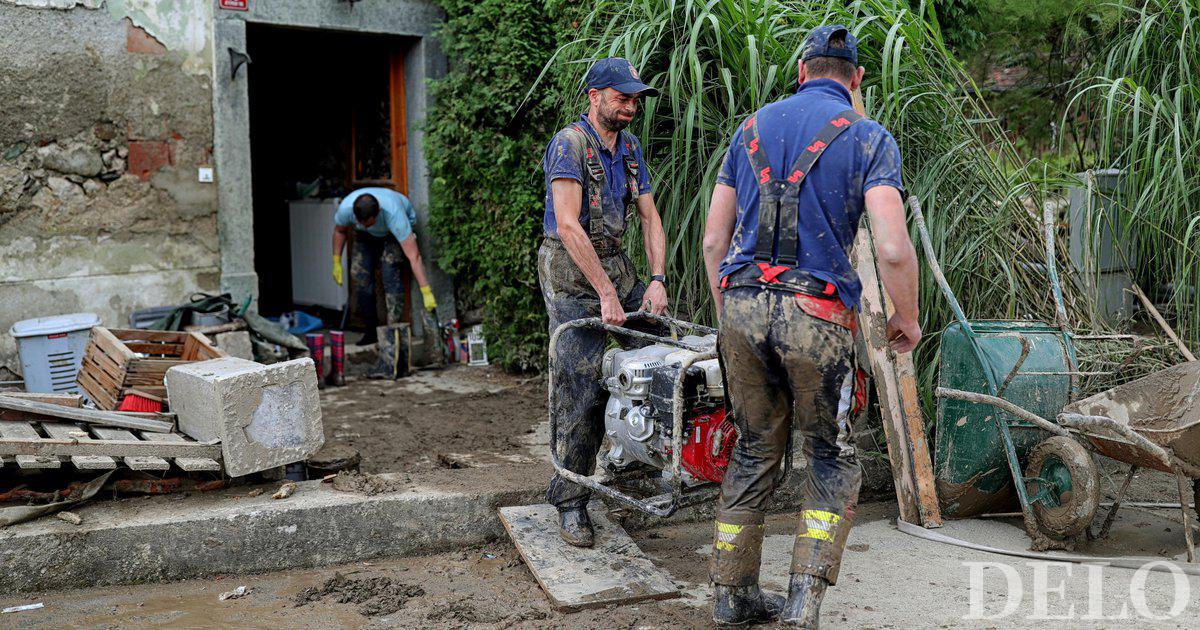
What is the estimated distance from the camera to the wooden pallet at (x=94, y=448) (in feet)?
13.2

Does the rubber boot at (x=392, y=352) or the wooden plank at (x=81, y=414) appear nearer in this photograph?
the wooden plank at (x=81, y=414)

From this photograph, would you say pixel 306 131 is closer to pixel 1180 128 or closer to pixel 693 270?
pixel 693 270

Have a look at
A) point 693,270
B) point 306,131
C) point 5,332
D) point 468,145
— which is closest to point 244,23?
point 468,145

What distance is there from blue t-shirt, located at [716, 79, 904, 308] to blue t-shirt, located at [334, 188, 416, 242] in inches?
192

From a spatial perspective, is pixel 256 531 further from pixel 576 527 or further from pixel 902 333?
pixel 902 333

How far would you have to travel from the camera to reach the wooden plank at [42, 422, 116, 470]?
4.08 meters

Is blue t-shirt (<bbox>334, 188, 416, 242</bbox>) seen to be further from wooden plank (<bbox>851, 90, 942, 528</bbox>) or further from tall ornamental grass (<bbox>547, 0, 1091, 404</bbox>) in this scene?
wooden plank (<bbox>851, 90, 942, 528</bbox>)

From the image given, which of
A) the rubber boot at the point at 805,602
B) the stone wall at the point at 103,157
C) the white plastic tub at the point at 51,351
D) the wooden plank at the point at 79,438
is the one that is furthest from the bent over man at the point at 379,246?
the rubber boot at the point at 805,602

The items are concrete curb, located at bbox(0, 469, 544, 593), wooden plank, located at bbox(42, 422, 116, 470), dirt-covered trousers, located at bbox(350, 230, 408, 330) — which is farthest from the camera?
dirt-covered trousers, located at bbox(350, 230, 408, 330)

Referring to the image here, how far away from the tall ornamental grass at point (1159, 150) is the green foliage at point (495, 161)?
11.3 feet

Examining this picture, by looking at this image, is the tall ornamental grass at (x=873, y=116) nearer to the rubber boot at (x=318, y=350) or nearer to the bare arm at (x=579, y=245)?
the bare arm at (x=579, y=245)

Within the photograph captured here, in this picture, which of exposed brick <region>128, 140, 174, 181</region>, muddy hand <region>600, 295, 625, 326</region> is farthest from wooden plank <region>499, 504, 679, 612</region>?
exposed brick <region>128, 140, 174, 181</region>

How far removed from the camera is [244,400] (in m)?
4.35

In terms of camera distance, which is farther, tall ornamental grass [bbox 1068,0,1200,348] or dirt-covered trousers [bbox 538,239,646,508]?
tall ornamental grass [bbox 1068,0,1200,348]
